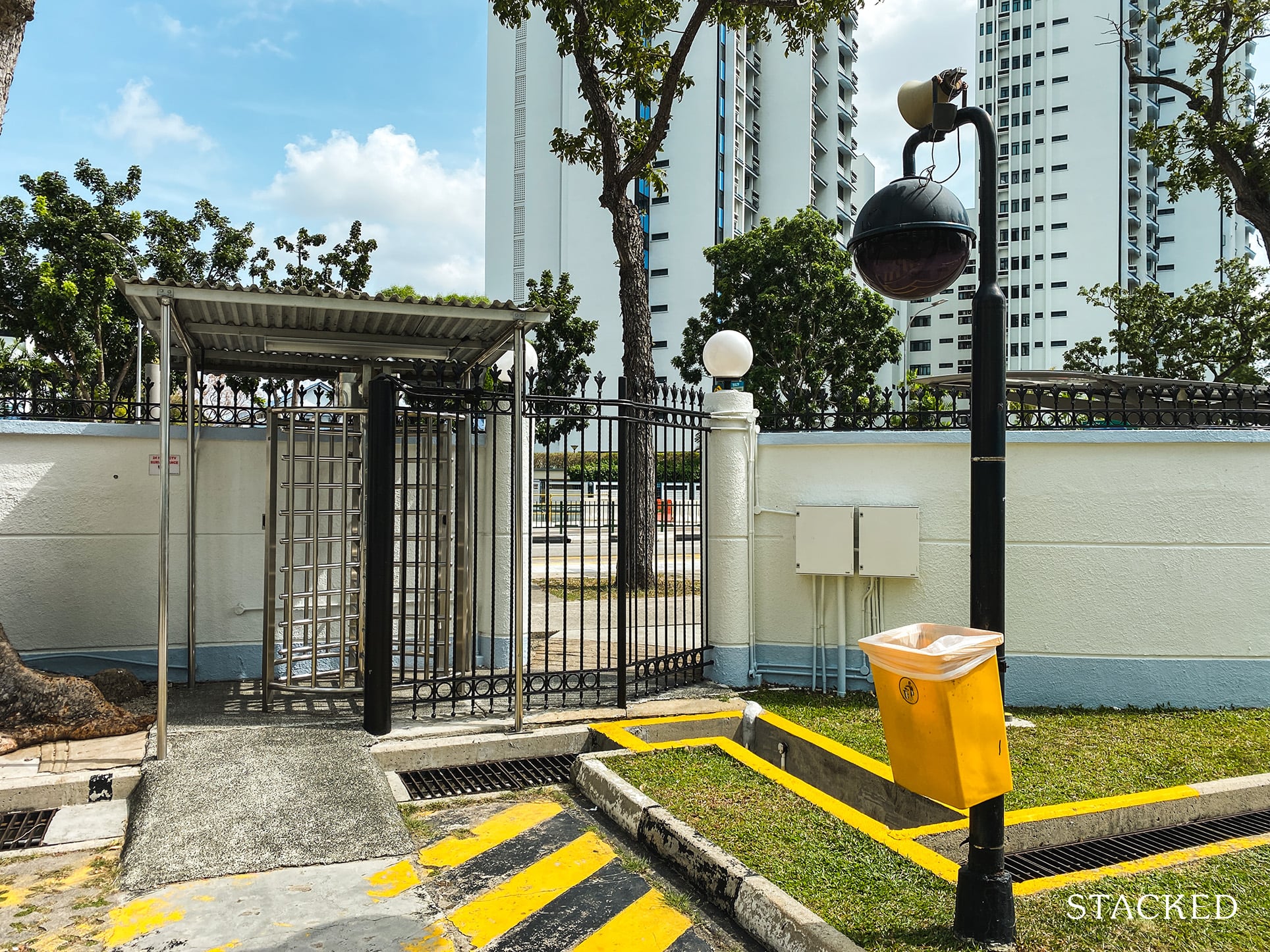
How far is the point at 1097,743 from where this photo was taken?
6.22 metres

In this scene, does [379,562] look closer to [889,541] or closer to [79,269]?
[889,541]

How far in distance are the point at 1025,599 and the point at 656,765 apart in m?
4.10

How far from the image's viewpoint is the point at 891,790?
17.2ft

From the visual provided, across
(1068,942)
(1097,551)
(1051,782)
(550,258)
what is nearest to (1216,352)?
(1097,551)

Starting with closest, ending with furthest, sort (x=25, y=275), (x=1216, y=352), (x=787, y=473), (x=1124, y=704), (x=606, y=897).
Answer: (x=606, y=897), (x=1124, y=704), (x=787, y=473), (x=25, y=275), (x=1216, y=352)

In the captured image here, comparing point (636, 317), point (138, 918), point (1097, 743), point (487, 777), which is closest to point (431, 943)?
point (138, 918)

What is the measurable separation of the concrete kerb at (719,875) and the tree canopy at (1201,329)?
26632 millimetres

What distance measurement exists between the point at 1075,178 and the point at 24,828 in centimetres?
6621

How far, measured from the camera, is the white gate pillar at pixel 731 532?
7.88 m

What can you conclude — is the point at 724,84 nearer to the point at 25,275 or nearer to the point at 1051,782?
the point at 25,275

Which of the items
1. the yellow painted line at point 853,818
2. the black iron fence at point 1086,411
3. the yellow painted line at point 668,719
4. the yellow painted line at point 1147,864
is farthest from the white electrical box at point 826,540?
the yellow painted line at point 1147,864

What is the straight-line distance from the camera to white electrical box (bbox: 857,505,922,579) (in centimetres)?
755

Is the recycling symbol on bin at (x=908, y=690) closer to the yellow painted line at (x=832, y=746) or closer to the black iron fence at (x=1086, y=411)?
the yellow painted line at (x=832, y=746)

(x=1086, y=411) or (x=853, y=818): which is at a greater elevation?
(x=1086, y=411)
